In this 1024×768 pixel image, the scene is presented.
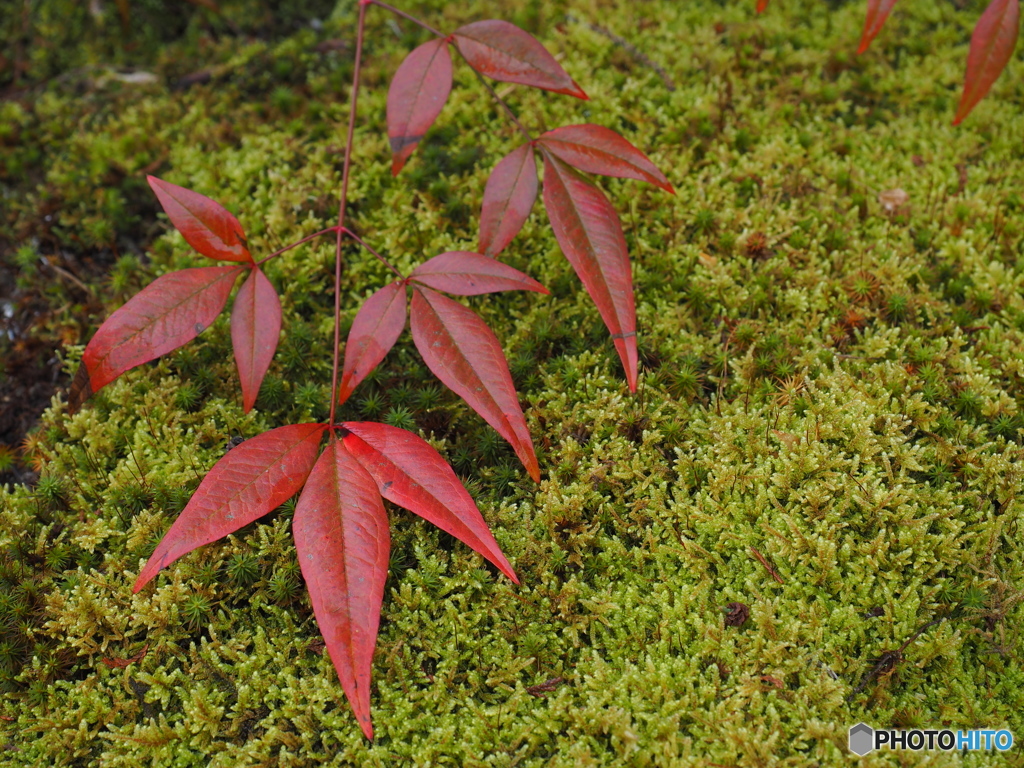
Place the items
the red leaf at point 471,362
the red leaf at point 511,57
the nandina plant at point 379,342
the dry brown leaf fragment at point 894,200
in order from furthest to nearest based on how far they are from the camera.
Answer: the dry brown leaf fragment at point 894,200, the red leaf at point 511,57, the red leaf at point 471,362, the nandina plant at point 379,342

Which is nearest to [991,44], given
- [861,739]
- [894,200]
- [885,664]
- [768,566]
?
[894,200]

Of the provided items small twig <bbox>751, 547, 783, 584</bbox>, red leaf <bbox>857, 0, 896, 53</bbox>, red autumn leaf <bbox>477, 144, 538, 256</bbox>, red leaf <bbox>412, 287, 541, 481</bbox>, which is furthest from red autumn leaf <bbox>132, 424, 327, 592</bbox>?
red leaf <bbox>857, 0, 896, 53</bbox>

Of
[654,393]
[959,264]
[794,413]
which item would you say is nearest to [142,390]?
[654,393]

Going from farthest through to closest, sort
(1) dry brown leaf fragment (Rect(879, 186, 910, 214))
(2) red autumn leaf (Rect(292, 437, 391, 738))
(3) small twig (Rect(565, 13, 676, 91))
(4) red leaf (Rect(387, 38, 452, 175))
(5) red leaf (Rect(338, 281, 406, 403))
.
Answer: (3) small twig (Rect(565, 13, 676, 91)) → (1) dry brown leaf fragment (Rect(879, 186, 910, 214)) → (4) red leaf (Rect(387, 38, 452, 175)) → (5) red leaf (Rect(338, 281, 406, 403)) → (2) red autumn leaf (Rect(292, 437, 391, 738))

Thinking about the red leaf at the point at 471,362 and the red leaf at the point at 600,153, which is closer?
the red leaf at the point at 471,362

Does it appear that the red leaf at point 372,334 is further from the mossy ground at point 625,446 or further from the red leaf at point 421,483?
the mossy ground at point 625,446

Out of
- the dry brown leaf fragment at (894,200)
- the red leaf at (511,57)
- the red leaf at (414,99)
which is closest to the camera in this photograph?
the red leaf at (511,57)

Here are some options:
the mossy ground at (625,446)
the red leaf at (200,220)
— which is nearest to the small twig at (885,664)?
the mossy ground at (625,446)

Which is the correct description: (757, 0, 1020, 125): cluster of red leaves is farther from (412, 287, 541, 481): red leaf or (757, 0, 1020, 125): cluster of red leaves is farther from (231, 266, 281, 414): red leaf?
(231, 266, 281, 414): red leaf
